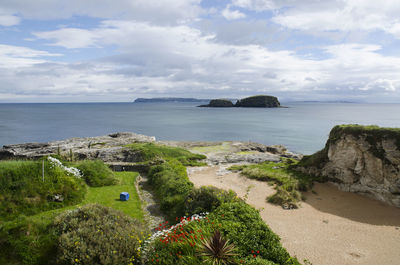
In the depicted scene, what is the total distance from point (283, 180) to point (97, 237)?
14519mm

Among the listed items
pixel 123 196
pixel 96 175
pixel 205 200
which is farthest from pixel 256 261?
pixel 96 175

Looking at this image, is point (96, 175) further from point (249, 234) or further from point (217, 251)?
point (217, 251)

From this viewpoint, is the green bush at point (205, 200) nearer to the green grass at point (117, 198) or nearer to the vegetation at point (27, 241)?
the green grass at point (117, 198)

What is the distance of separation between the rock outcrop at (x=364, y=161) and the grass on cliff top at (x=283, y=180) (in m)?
2.07

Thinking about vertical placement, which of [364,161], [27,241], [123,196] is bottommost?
[123,196]

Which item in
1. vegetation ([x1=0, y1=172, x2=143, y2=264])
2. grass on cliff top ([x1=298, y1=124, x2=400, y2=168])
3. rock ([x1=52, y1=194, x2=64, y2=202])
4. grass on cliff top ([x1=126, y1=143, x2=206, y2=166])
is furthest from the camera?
grass on cliff top ([x1=126, y1=143, x2=206, y2=166])

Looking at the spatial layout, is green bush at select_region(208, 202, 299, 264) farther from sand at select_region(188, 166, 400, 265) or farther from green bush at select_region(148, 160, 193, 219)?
green bush at select_region(148, 160, 193, 219)

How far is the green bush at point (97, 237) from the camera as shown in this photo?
726 centimetres

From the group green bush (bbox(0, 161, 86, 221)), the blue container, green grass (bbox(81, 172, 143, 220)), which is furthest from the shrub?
green bush (bbox(0, 161, 86, 221))

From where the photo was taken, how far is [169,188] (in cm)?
1487

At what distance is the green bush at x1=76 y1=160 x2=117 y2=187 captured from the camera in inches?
629

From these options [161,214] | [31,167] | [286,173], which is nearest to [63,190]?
[31,167]

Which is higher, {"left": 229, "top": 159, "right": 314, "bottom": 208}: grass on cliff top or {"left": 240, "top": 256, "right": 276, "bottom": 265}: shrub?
{"left": 240, "top": 256, "right": 276, "bottom": 265}: shrub

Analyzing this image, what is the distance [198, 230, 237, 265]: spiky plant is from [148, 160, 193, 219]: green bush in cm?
492
